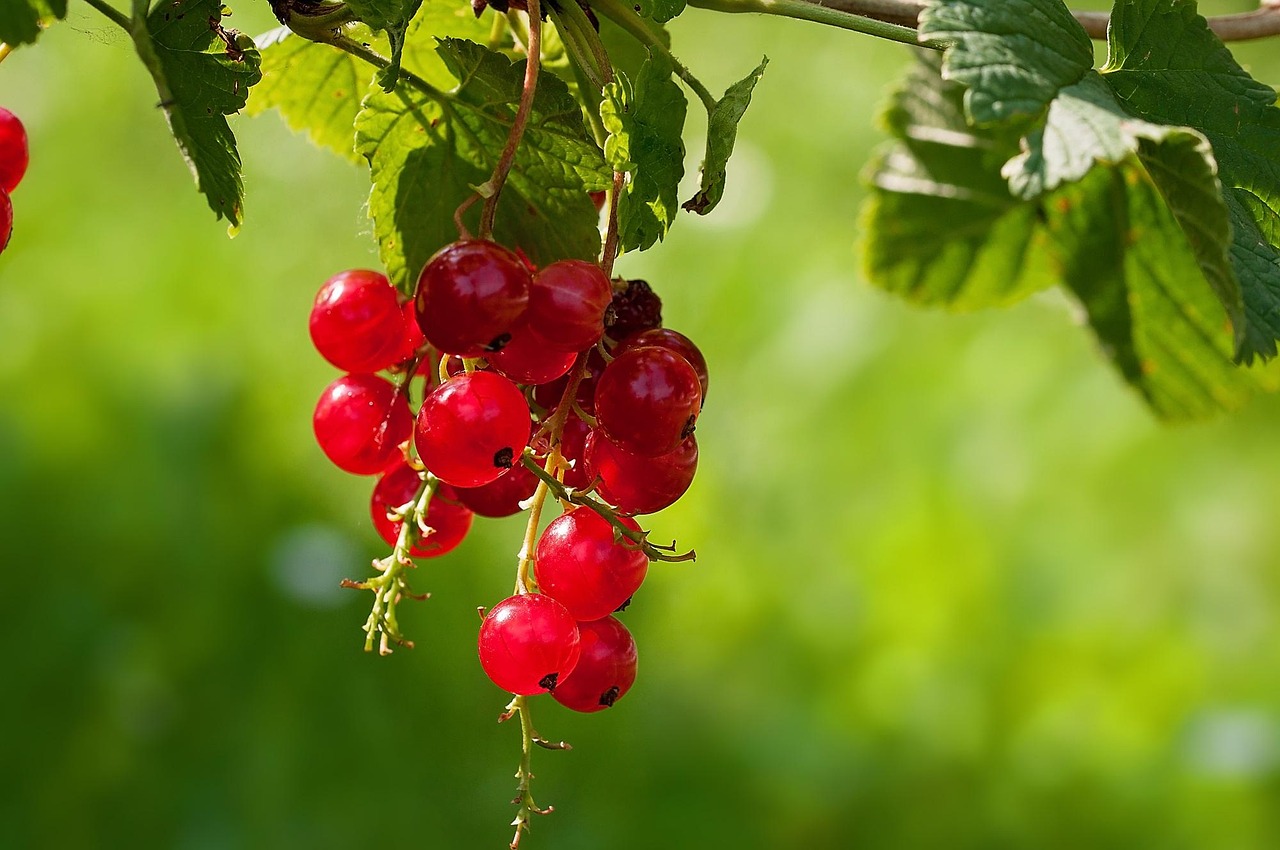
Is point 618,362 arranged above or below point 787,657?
above

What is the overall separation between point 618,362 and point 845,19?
0.69 ft

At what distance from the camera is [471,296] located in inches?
22.8

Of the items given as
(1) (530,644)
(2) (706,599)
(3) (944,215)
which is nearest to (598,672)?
(1) (530,644)

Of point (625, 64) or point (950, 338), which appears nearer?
point (625, 64)

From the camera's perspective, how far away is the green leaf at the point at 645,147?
611 millimetres

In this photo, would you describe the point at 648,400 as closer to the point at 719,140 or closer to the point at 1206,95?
the point at 719,140

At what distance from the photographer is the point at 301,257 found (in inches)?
99.5

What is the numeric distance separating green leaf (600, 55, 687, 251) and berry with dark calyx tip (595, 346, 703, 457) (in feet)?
0.17

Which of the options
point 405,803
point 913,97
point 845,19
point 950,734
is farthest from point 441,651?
point 845,19

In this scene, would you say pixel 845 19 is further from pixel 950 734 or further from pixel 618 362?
pixel 950 734

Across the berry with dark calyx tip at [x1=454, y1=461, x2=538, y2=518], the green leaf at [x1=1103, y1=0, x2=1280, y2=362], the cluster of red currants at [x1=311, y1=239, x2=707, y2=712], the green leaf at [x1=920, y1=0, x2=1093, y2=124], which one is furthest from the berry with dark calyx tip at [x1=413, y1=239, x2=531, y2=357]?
the green leaf at [x1=1103, y1=0, x2=1280, y2=362]

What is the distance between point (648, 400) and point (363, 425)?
0.18 metres

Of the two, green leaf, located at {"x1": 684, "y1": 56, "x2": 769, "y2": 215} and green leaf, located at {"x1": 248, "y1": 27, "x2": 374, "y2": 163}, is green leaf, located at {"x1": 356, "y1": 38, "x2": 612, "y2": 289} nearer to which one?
green leaf, located at {"x1": 684, "y1": 56, "x2": 769, "y2": 215}

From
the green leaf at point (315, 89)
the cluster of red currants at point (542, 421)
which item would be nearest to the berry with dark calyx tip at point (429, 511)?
the cluster of red currants at point (542, 421)
